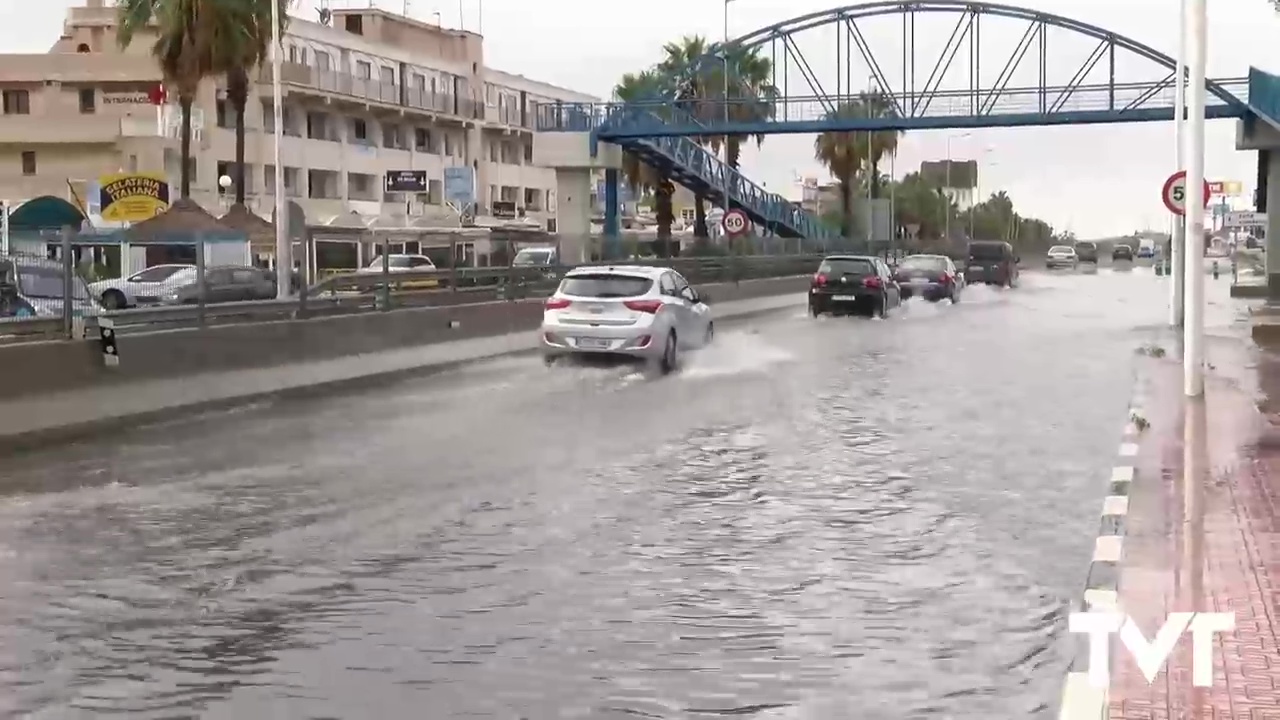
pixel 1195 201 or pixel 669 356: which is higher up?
pixel 1195 201

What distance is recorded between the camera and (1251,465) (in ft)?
45.7

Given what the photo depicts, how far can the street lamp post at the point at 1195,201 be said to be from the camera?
18844 mm

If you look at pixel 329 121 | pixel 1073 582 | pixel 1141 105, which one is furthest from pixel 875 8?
pixel 1073 582

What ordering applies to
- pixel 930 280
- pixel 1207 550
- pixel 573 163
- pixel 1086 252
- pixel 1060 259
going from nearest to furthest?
pixel 1207 550
pixel 930 280
pixel 573 163
pixel 1060 259
pixel 1086 252

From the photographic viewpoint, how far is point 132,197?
123 feet

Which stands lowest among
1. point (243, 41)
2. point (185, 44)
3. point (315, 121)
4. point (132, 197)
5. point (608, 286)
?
point (608, 286)

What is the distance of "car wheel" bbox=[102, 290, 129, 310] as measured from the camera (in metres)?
23.1

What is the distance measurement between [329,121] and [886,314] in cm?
3970

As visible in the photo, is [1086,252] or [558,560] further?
[1086,252]

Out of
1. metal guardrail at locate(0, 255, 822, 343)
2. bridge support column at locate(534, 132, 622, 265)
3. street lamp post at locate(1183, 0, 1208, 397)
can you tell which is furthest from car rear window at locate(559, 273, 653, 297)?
bridge support column at locate(534, 132, 622, 265)

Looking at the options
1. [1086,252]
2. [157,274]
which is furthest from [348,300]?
[1086,252]

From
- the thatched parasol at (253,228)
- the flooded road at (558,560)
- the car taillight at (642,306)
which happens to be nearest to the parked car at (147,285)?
the car taillight at (642,306)

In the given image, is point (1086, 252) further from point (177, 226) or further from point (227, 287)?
point (227, 287)

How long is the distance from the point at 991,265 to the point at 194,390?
54.6 m
